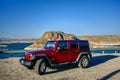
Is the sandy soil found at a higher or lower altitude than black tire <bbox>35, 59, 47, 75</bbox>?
lower

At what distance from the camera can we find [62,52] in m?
12.4

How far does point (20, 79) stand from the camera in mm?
10047

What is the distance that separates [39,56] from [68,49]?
8.58 ft

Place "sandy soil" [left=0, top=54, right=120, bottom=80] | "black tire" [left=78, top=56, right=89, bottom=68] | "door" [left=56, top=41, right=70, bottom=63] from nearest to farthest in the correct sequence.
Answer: "sandy soil" [left=0, top=54, right=120, bottom=80], "door" [left=56, top=41, right=70, bottom=63], "black tire" [left=78, top=56, right=89, bottom=68]

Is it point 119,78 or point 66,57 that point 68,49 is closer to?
point 66,57

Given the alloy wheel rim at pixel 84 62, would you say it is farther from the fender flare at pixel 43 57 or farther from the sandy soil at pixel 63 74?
the fender flare at pixel 43 57

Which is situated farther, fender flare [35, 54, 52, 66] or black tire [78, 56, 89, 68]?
black tire [78, 56, 89, 68]

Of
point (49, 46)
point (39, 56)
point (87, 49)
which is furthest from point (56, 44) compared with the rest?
point (87, 49)

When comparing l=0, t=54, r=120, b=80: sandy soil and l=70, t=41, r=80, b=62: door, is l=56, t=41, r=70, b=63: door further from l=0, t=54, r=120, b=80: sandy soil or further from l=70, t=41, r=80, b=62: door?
l=0, t=54, r=120, b=80: sandy soil

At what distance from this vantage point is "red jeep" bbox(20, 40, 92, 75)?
436 inches

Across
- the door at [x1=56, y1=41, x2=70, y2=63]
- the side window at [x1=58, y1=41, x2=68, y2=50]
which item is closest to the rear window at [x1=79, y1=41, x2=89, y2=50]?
the door at [x1=56, y1=41, x2=70, y2=63]

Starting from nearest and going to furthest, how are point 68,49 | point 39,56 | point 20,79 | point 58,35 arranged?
point 20,79 → point 39,56 → point 68,49 → point 58,35

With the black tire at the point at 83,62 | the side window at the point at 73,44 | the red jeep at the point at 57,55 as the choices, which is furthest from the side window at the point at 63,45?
the black tire at the point at 83,62

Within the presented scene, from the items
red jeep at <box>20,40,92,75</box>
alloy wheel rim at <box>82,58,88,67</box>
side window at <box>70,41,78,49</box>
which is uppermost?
side window at <box>70,41,78,49</box>
